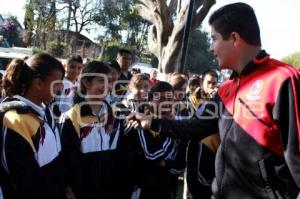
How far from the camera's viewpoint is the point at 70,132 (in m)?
2.96

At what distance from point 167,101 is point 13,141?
5.43ft

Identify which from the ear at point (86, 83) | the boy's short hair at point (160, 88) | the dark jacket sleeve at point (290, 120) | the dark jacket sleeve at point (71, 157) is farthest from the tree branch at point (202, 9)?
the dark jacket sleeve at point (290, 120)

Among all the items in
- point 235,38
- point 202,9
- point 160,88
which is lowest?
point 160,88

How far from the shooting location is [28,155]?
227 centimetres

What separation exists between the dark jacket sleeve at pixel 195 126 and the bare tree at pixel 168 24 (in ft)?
20.0

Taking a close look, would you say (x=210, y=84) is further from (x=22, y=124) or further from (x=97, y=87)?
(x=22, y=124)

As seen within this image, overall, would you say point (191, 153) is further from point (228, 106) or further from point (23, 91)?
point (23, 91)

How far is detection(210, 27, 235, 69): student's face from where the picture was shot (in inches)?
93.5

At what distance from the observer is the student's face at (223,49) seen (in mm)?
2375

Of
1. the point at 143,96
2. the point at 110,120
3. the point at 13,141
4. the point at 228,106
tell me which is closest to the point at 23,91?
the point at 13,141

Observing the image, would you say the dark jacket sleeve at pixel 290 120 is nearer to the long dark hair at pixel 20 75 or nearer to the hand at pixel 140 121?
the hand at pixel 140 121

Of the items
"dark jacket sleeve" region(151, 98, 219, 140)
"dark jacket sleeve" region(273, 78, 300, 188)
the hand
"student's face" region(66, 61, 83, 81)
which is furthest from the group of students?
"student's face" region(66, 61, 83, 81)

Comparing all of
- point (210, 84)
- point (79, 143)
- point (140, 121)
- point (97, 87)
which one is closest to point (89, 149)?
point (79, 143)

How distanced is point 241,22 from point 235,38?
0.10 m
